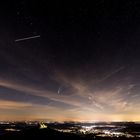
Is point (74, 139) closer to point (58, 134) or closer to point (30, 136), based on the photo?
point (58, 134)

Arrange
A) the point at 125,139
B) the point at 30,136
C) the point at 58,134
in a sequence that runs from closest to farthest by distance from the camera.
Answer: the point at 30,136
the point at 58,134
the point at 125,139

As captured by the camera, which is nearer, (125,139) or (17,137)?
(17,137)

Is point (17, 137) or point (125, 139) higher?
point (125, 139)

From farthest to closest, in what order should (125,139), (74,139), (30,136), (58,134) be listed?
(125,139) → (74,139) → (58,134) → (30,136)

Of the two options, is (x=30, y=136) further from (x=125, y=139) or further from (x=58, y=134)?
(x=125, y=139)

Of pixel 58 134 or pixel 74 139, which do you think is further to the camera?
pixel 74 139

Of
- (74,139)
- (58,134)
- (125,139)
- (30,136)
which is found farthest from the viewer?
(125,139)

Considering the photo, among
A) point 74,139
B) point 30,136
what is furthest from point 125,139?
point 30,136

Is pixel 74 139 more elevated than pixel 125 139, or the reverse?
pixel 125 139

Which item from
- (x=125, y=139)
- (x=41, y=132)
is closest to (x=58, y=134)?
(x=41, y=132)
